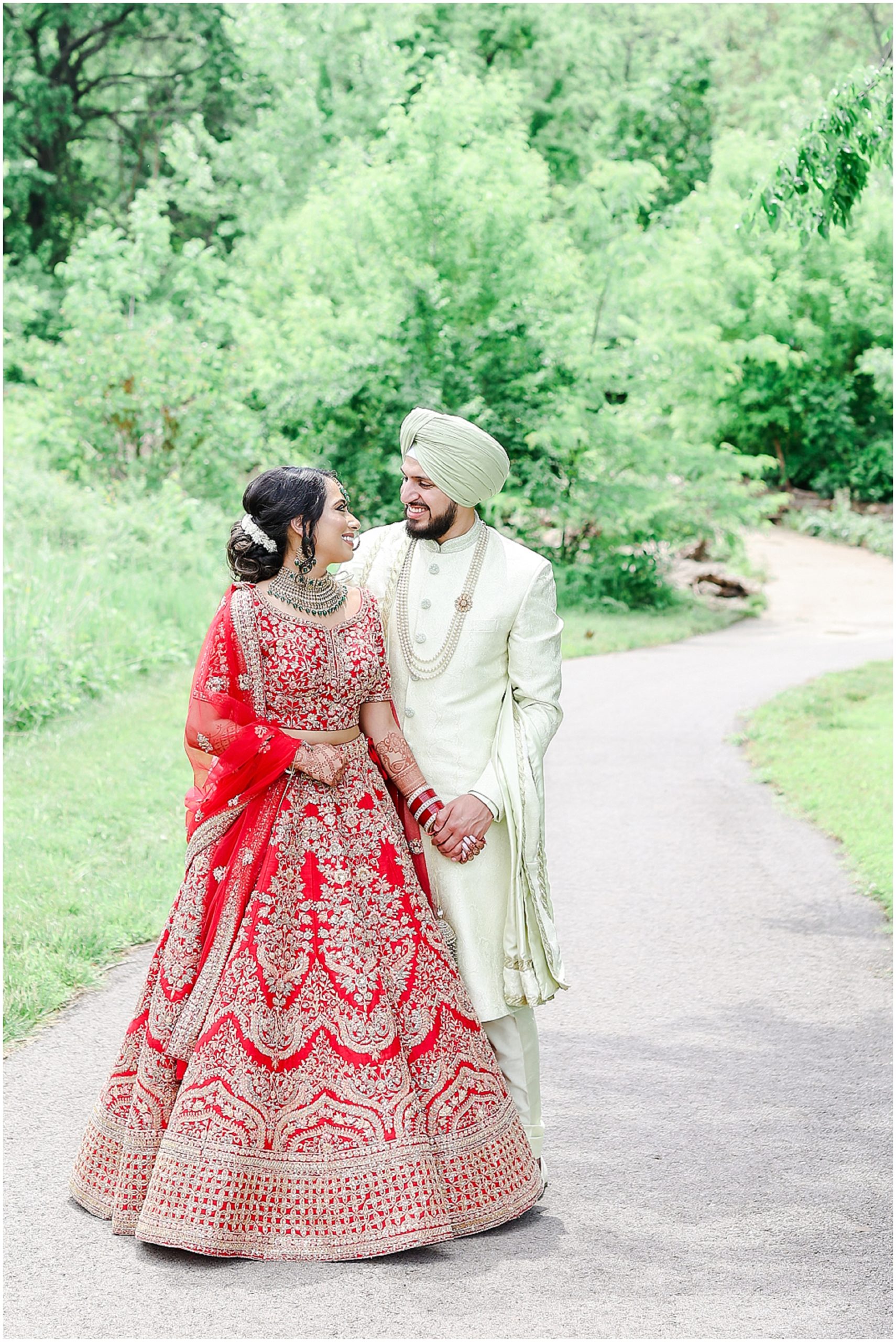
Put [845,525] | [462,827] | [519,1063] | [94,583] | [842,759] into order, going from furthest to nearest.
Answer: [845,525], [94,583], [842,759], [519,1063], [462,827]

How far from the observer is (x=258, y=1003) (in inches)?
143

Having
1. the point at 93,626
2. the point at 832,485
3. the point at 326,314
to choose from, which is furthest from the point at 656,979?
the point at 832,485

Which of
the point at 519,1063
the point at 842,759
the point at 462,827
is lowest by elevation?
the point at 842,759

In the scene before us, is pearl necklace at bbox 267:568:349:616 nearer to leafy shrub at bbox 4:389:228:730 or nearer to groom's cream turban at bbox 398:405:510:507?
groom's cream turban at bbox 398:405:510:507

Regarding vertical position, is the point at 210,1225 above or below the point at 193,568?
above

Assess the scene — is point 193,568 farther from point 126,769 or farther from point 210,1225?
point 210,1225

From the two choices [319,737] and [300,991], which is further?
[319,737]

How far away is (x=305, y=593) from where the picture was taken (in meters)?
3.86

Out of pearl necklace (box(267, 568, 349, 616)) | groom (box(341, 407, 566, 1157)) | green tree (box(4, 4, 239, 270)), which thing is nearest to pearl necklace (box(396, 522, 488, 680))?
groom (box(341, 407, 566, 1157))

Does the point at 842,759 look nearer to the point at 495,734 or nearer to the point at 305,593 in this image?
the point at 495,734

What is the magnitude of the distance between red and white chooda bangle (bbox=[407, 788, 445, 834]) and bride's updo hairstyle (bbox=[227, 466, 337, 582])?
2.36 ft

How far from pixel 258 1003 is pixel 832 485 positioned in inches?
1159

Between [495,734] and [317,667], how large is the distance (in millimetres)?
579

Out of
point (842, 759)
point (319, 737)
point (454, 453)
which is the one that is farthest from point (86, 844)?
point (842, 759)
